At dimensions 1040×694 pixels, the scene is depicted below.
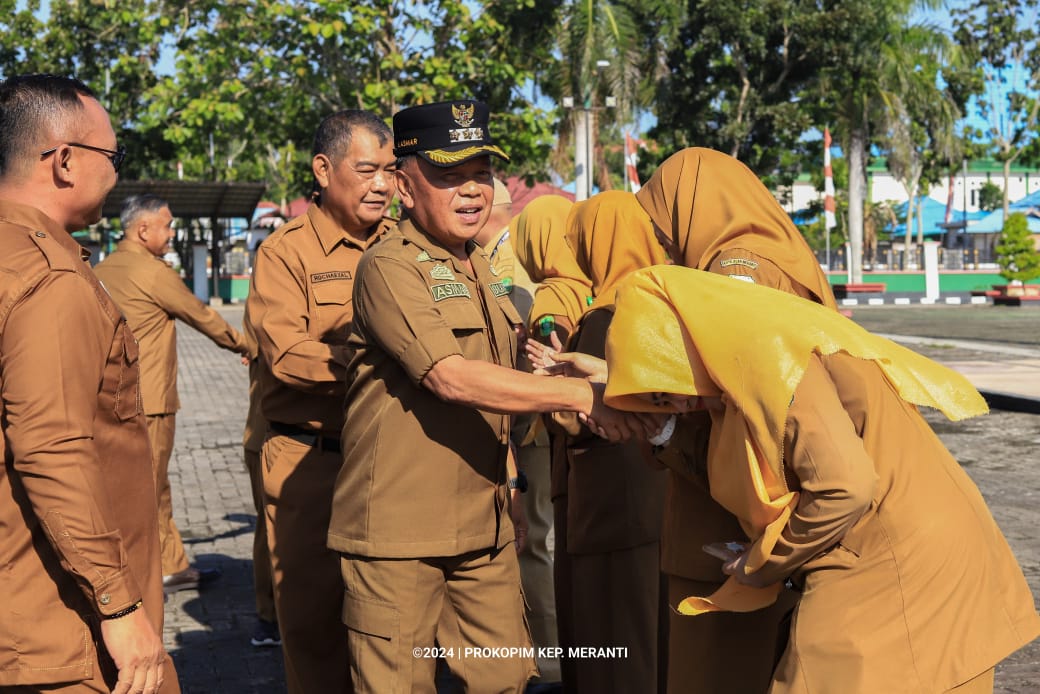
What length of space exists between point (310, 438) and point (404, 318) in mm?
1178

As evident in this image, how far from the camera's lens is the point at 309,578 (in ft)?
13.4

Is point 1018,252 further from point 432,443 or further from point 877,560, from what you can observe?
point 877,560

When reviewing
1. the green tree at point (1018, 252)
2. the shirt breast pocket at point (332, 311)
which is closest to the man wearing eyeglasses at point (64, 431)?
the shirt breast pocket at point (332, 311)

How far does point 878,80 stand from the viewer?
34469 millimetres

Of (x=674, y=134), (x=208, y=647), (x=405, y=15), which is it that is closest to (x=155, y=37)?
(x=405, y=15)

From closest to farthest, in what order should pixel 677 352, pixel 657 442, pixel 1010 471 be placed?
pixel 677 352
pixel 657 442
pixel 1010 471

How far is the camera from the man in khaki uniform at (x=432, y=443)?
3.11 m

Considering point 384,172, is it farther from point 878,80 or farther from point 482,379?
point 878,80

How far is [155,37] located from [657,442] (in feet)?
81.2

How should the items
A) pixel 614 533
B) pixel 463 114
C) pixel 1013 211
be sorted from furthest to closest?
pixel 1013 211 → pixel 614 533 → pixel 463 114

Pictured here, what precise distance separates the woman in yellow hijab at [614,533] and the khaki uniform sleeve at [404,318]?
1014 mm

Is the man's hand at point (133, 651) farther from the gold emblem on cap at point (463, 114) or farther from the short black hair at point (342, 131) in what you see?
the short black hair at point (342, 131)

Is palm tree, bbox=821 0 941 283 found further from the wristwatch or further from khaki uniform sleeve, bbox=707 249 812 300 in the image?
khaki uniform sleeve, bbox=707 249 812 300

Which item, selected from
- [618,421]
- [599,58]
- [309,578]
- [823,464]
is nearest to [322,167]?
[309,578]
